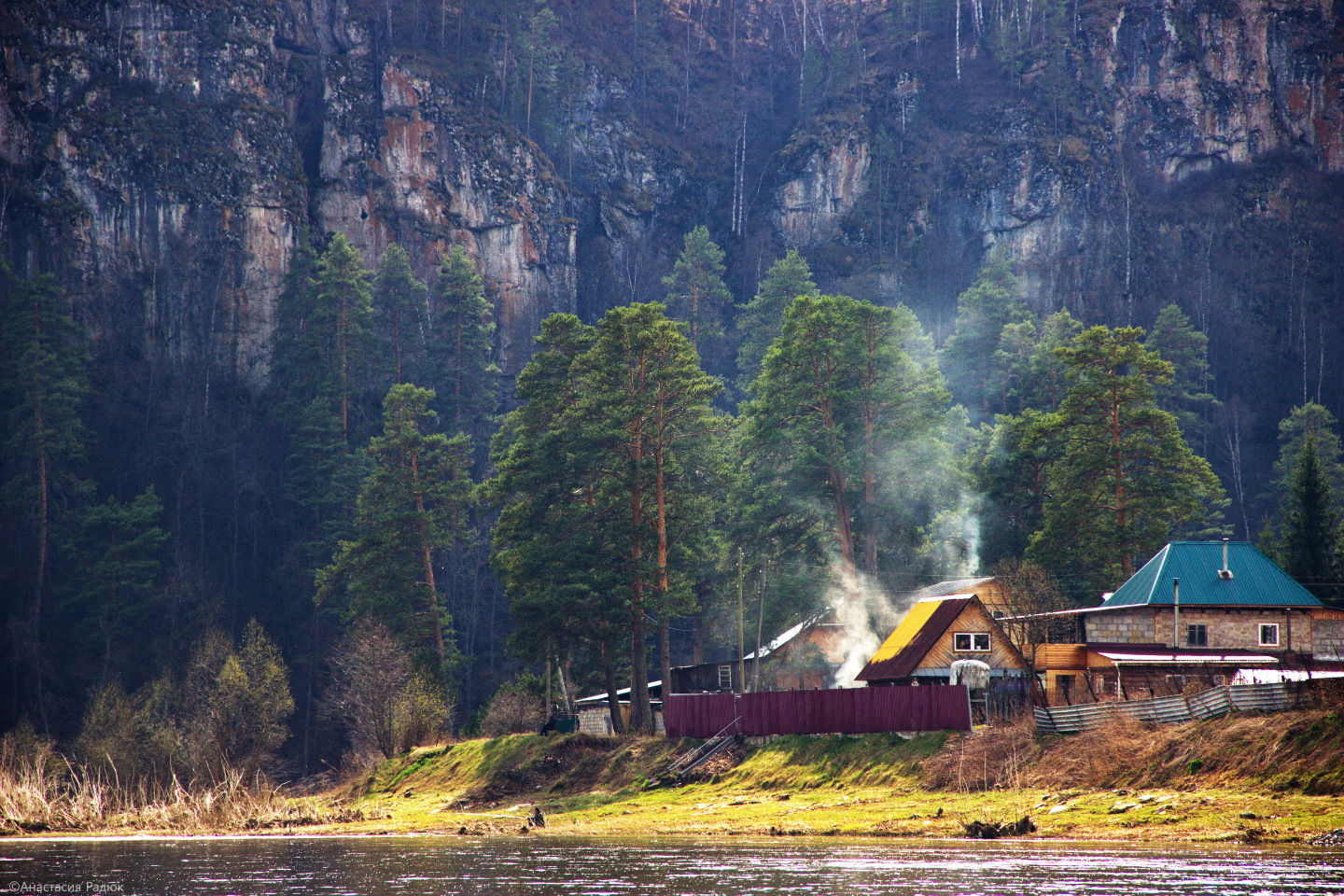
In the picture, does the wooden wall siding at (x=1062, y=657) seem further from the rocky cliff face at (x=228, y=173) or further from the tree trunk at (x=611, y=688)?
the rocky cliff face at (x=228, y=173)

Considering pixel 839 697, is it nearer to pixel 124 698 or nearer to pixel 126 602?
pixel 124 698

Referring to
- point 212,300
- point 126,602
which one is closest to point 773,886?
point 126,602

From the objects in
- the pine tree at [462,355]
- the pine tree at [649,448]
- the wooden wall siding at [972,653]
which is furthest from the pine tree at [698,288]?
the wooden wall siding at [972,653]

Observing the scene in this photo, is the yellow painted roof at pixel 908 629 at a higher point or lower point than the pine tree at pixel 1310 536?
lower

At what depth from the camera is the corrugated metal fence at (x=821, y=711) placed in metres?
42.0

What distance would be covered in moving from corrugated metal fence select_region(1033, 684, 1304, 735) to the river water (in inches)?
275

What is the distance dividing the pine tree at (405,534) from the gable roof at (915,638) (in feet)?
87.3

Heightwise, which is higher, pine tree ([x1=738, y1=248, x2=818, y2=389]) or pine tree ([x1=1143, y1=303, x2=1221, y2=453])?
pine tree ([x1=738, y1=248, x2=818, y2=389])

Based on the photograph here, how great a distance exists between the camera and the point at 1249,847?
26828 millimetres

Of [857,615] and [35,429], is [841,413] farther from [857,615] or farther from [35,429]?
[35,429]

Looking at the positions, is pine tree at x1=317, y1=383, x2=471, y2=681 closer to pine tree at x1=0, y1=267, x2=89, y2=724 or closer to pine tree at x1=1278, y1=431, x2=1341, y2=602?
pine tree at x1=0, y1=267, x2=89, y2=724

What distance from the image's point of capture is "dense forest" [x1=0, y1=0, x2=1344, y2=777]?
198ft

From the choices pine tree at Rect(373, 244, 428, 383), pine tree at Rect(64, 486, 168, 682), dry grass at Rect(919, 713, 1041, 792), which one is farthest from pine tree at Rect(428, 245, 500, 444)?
dry grass at Rect(919, 713, 1041, 792)

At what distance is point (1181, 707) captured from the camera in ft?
117
